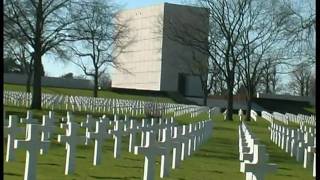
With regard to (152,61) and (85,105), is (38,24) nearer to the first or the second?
(85,105)

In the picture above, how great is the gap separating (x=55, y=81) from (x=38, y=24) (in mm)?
52105

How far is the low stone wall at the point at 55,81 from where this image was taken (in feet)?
269

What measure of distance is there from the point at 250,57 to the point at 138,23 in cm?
4286

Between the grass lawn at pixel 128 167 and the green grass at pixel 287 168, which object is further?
the green grass at pixel 287 168

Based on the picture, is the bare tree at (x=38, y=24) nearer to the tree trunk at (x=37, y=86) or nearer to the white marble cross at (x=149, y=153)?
the tree trunk at (x=37, y=86)

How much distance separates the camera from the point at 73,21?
35.9m

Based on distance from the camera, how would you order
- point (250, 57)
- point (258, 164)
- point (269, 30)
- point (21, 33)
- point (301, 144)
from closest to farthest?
point (258, 164)
point (301, 144)
point (21, 33)
point (269, 30)
point (250, 57)

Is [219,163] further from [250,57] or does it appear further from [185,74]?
[185,74]

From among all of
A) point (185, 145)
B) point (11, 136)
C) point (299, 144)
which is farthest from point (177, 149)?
point (299, 144)

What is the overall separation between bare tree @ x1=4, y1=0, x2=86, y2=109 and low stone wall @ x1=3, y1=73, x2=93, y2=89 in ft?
140

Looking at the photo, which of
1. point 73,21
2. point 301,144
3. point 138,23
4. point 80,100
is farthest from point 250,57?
point 138,23

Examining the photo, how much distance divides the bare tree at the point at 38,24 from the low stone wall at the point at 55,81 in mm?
42716

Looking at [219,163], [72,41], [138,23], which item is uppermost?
[138,23]

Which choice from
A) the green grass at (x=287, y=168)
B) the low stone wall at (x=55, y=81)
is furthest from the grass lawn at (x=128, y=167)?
the low stone wall at (x=55, y=81)
